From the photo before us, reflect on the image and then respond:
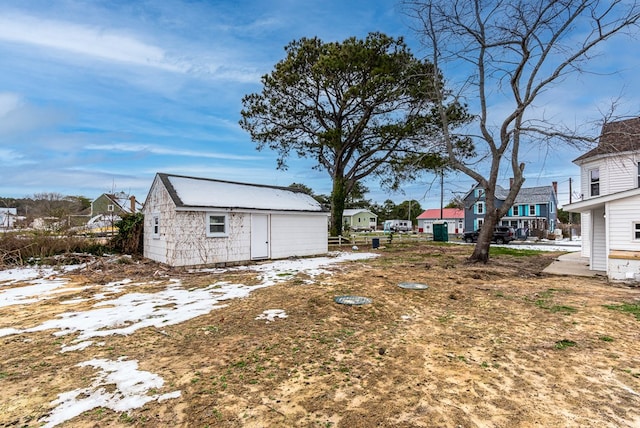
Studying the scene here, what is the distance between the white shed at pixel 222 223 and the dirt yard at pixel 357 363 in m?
4.56

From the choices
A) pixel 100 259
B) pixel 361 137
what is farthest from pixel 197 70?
pixel 361 137

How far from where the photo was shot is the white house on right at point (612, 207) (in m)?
9.35

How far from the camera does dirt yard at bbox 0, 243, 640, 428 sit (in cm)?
270

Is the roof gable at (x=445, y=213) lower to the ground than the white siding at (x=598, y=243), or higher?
higher

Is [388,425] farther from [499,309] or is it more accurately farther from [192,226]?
[192,226]

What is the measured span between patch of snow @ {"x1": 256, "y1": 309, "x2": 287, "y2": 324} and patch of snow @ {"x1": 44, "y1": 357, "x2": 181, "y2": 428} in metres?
2.23

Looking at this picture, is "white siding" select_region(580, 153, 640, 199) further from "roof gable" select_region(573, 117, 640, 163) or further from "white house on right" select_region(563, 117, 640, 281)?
"roof gable" select_region(573, 117, 640, 163)

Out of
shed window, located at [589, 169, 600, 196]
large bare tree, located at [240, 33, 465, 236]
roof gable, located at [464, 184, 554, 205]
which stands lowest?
shed window, located at [589, 169, 600, 196]

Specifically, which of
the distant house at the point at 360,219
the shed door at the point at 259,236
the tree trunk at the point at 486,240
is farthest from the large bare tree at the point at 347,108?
the distant house at the point at 360,219

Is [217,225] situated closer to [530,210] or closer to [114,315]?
[114,315]

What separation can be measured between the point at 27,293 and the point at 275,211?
8.56 m

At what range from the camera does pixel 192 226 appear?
11.7 metres

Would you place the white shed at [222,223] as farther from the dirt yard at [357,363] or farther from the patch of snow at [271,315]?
the patch of snow at [271,315]

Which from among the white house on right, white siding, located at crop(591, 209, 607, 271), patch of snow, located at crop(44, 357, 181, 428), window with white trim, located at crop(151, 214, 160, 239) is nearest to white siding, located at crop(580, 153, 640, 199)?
the white house on right
